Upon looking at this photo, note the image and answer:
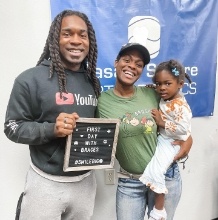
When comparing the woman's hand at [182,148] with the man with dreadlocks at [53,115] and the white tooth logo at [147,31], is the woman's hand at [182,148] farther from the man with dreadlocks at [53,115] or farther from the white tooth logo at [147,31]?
the white tooth logo at [147,31]

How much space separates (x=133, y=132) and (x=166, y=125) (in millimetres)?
178

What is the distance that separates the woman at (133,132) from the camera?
1188 millimetres

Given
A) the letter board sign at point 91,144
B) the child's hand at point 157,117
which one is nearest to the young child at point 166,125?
the child's hand at point 157,117

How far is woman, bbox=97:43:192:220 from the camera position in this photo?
1188 millimetres

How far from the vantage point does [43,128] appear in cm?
95

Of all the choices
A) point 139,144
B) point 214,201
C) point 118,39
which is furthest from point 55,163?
point 214,201

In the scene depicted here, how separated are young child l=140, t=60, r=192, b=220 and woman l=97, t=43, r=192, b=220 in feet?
0.13

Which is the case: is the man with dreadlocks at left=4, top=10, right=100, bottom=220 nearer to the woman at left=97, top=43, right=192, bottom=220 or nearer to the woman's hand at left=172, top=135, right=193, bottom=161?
the woman at left=97, top=43, right=192, bottom=220

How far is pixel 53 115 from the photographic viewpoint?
101 centimetres

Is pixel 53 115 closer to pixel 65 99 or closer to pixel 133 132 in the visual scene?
pixel 65 99

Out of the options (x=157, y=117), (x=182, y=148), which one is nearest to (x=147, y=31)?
(x=157, y=117)

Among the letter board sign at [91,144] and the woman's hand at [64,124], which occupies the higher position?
the woman's hand at [64,124]

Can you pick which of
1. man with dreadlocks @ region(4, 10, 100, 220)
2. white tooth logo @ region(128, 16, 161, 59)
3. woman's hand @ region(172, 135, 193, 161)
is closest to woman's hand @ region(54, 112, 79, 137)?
man with dreadlocks @ region(4, 10, 100, 220)

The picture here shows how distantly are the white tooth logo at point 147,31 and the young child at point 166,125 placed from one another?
0.38 metres
